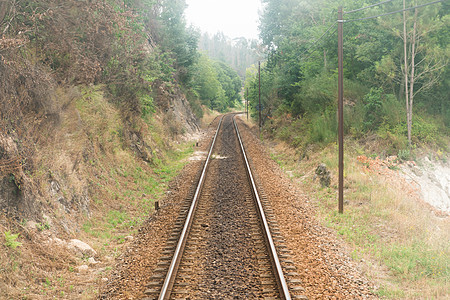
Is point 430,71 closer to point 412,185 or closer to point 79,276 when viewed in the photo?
point 412,185

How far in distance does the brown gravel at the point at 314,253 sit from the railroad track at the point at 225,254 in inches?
10.9

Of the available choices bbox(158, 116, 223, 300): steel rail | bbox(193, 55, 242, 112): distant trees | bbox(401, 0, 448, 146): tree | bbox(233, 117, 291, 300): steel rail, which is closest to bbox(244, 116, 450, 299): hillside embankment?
bbox(233, 117, 291, 300): steel rail

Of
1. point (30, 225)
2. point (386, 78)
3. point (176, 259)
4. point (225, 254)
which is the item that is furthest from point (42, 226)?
point (386, 78)

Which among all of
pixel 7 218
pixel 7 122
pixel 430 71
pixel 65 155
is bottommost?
pixel 7 218

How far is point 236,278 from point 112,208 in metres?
5.63

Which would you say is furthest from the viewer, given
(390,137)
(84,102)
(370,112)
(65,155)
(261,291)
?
(370,112)

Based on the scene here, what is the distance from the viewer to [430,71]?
15.2 m

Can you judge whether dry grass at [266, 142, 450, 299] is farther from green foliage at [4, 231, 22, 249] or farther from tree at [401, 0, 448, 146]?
green foliage at [4, 231, 22, 249]

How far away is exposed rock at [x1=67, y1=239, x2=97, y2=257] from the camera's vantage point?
7.14 metres

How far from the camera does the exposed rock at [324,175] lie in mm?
12711

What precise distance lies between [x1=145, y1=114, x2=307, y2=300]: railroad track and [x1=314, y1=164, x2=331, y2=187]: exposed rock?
2827 millimetres

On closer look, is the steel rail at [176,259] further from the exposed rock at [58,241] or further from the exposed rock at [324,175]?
the exposed rock at [324,175]

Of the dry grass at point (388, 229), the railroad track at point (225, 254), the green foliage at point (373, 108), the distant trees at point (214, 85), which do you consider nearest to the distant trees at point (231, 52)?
the distant trees at point (214, 85)

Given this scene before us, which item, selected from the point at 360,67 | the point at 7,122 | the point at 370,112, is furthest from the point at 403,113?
the point at 7,122
